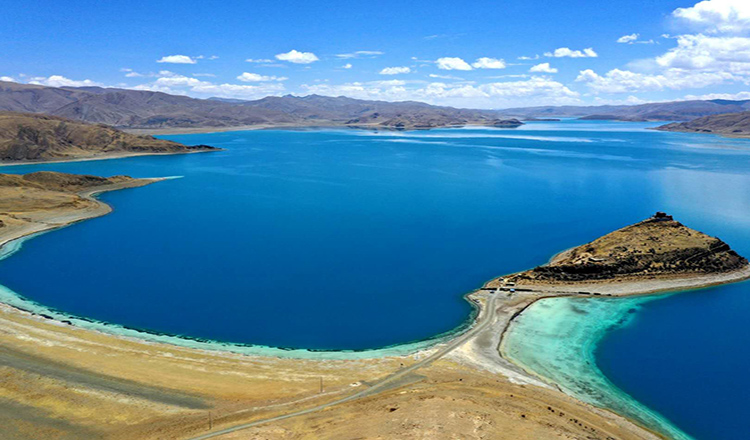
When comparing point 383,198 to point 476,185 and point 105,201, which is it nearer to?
point 476,185

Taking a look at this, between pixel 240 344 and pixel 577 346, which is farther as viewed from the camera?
pixel 577 346

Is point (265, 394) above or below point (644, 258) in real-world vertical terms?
below

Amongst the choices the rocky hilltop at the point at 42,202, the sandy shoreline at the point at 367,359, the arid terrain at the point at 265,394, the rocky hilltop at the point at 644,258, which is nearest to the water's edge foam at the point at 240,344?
the sandy shoreline at the point at 367,359

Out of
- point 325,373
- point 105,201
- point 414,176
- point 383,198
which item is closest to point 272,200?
point 383,198

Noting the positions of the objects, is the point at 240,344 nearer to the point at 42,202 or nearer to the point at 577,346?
the point at 577,346

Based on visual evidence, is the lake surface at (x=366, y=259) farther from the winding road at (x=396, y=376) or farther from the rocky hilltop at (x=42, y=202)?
the rocky hilltop at (x=42, y=202)

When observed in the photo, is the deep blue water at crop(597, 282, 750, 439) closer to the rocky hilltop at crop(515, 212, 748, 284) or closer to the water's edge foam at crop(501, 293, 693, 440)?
the water's edge foam at crop(501, 293, 693, 440)

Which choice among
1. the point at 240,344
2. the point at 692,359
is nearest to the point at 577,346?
the point at 692,359
